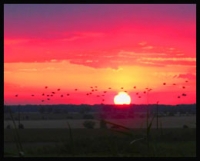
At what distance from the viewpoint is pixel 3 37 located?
10.0ft

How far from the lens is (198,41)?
9.70ft

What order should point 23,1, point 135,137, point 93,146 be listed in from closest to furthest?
point 135,137, point 23,1, point 93,146

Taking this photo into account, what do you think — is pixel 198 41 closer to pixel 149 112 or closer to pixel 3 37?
pixel 149 112

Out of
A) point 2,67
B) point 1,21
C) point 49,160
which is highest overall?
point 1,21

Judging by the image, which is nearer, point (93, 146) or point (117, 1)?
point (117, 1)

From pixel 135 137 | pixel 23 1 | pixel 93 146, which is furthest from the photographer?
pixel 93 146

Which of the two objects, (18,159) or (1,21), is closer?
(18,159)

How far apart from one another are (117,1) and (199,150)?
97cm

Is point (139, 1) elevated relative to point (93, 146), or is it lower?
elevated

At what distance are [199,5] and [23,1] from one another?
1.03m

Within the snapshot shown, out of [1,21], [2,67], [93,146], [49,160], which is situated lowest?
[93,146]

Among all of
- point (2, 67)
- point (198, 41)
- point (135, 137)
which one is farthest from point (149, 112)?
point (2, 67)

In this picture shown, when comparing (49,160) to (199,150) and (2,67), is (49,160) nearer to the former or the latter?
(2,67)

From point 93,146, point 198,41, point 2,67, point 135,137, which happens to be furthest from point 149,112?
point 93,146
